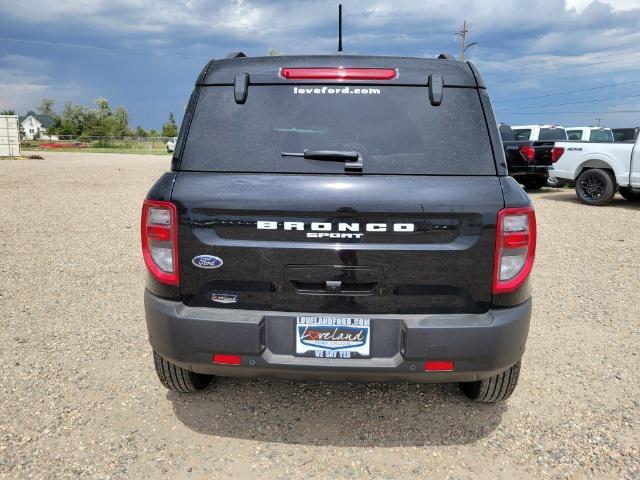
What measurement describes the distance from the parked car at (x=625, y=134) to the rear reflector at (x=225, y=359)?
12076 millimetres

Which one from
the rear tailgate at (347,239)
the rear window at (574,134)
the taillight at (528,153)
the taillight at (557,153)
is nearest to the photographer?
the rear tailgate at (347,239)

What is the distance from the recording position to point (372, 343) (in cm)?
254

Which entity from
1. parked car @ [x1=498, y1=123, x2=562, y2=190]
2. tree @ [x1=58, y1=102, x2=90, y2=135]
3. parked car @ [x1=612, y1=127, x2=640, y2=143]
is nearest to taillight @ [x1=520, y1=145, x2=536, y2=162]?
parked car @ [x1=498, y1=123, x2=562, y2=190]

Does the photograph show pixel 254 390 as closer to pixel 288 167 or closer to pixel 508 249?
pixel 288 167

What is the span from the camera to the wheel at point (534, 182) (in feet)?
51.4

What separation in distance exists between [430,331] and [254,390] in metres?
1.47

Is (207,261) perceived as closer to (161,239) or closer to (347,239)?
(161,239)

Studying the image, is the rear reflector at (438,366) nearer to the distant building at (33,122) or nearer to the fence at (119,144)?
the fence at (119,144)

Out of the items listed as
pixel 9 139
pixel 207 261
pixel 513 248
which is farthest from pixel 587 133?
pixel 9 139

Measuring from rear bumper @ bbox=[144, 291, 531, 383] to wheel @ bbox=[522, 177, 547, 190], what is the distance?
46.6ft

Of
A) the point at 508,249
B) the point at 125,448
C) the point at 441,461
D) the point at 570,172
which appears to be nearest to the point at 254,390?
the point at 125,448

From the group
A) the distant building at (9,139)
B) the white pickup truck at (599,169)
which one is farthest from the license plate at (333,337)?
the distant building at (9,139)

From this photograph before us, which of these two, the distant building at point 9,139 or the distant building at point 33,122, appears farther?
the distant building at point 33,122

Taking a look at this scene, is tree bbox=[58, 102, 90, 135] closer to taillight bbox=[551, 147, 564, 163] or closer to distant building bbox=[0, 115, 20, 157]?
distant building bbox=[0, 115, 20, 157]
